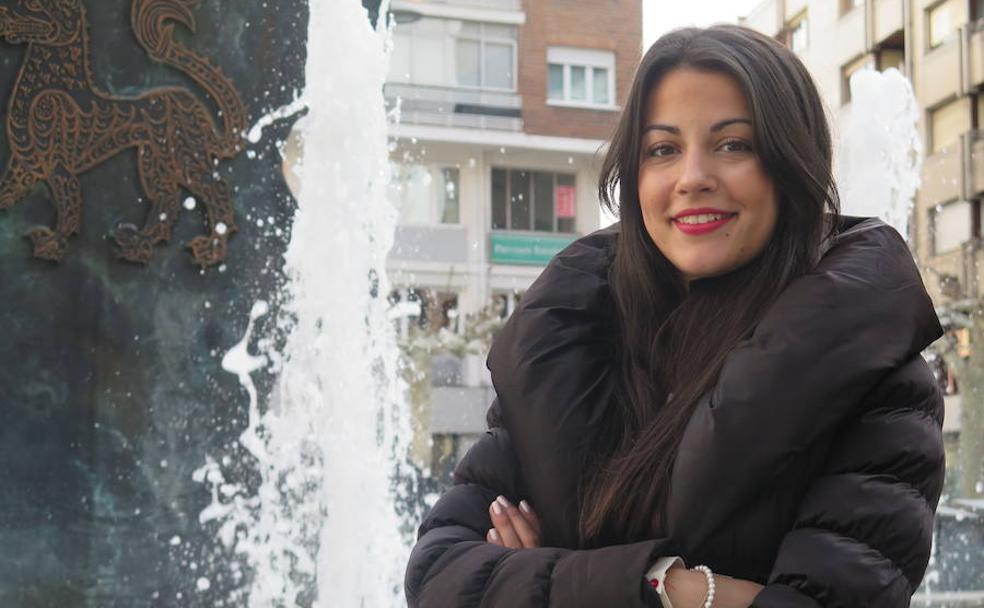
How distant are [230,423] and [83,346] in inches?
21.6

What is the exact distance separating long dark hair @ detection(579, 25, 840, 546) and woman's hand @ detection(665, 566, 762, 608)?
0.24ft

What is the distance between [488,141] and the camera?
20.5m

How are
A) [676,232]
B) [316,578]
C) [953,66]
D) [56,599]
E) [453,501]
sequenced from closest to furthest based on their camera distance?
[676,232] → [453,501] → [56,599] → [316,578] → [953,66]

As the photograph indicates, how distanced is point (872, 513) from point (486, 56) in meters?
20.5

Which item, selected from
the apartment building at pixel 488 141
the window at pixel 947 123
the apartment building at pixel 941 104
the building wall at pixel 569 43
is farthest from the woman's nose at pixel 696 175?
the window at pixel 947 123

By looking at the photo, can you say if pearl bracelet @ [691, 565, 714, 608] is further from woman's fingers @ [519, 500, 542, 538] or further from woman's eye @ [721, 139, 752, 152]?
woman's eye @ [721, 139, 752, 152]

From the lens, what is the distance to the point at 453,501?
1465mm

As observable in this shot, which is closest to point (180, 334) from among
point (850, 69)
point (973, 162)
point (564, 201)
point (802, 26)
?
point (564, 201)

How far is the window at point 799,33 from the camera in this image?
27.2 metres

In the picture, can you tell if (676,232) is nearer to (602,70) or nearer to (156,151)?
(156,151)

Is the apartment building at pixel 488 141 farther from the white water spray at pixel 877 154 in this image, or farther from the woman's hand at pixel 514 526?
the woman's hand at pixel 514 526

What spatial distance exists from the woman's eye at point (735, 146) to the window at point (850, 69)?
78.6ft

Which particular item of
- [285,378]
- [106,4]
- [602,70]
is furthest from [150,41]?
[602,70]

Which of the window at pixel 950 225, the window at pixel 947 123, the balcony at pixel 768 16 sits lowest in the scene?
the window at pixel 950 225
